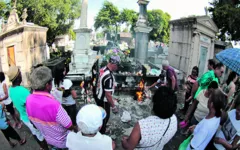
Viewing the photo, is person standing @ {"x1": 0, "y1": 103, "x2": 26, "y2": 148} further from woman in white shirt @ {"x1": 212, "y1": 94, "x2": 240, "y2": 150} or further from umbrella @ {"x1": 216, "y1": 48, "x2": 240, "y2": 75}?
umbrella @ {"x1": 216, "y1": 48, "x2": 240, "y2": 75}

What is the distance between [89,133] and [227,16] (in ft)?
39.6

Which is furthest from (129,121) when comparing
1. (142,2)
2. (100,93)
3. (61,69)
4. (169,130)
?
(142,2)

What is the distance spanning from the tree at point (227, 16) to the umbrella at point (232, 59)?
875 centimetres

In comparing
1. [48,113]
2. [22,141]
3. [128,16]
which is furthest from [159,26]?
[48,113]

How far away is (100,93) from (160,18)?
4736cm

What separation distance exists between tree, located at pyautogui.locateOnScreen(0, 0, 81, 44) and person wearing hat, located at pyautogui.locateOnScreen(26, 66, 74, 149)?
68.4 feet

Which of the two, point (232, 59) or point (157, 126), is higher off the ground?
point (232, 59)

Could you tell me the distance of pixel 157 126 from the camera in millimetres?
1776

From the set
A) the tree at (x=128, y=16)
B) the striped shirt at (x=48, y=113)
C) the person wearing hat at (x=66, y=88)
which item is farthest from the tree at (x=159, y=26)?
the striped shirt at (x=48, y=113)

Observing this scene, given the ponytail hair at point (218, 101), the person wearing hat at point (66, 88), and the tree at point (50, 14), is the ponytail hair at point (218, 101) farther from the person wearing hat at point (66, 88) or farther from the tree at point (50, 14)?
the tree at point (50, 14)

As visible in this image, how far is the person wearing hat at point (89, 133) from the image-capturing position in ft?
4.97

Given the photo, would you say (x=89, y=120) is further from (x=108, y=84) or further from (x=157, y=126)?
(x=108, y=84)

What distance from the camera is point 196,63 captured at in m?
8.69

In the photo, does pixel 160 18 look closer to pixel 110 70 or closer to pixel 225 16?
pixel 225 16
